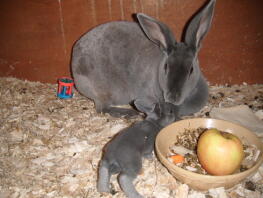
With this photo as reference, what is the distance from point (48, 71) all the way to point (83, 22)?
2.65 ft

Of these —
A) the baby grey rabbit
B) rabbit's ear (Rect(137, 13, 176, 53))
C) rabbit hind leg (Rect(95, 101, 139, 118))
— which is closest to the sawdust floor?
rabbit hind leg (Rect(95, 101, 139, 118))

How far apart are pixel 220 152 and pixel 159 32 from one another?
3.84 feet

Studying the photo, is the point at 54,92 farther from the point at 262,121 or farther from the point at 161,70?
the point at 262,121

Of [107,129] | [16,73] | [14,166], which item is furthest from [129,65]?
[16,73]

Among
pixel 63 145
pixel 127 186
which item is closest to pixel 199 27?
pixel 127 186

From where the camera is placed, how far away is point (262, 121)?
123 inches

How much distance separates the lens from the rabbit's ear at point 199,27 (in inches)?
98.0

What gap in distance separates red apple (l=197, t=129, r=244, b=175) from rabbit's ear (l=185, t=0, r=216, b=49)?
0.84 metres

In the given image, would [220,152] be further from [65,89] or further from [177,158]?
[65,89]

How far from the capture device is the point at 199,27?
8.36 ft

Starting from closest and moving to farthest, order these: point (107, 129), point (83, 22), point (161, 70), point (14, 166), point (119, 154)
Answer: point (119, 154)
point (14, 166)
point (161, 70)
point (107, 129)
point (83, 22)

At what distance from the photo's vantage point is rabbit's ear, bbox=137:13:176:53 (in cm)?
261

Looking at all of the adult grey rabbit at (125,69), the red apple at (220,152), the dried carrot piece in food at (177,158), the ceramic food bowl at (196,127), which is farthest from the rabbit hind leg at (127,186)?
the adult grey rabbit at (125,69)

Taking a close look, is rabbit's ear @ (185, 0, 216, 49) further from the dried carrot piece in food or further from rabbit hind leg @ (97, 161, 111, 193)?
rabbit hind leg @ (97, 161, 111, 193)
